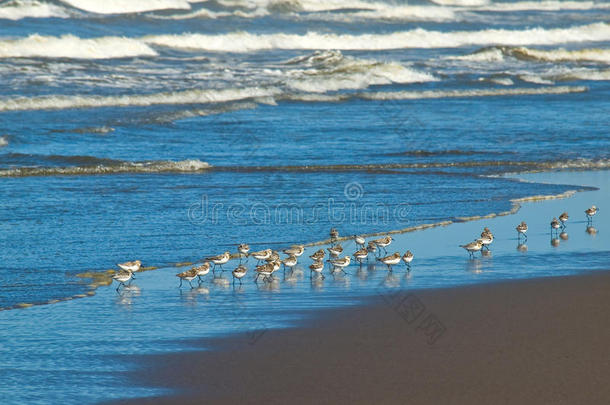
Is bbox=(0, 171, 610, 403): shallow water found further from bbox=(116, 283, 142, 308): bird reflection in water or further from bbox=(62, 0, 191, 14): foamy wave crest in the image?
bbox=(62, 0, 191, 14): foamy wave crest

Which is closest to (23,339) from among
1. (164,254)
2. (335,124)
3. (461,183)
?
(164,254)

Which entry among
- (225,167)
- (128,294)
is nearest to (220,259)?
(128,294)

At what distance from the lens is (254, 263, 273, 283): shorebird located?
10500 millimetres

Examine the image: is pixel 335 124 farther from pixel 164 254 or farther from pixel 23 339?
pixel 23 339

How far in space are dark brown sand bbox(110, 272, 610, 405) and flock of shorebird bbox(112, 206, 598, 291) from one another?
1.63m

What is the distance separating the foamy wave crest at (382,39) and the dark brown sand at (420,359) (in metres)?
45.1

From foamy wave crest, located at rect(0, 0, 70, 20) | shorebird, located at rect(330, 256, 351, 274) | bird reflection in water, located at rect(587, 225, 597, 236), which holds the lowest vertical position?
shorebird, located at rect(330, 256, 351, 274)

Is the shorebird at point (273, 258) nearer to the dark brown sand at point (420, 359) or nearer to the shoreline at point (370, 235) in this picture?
the shoreline at point (370, 235)

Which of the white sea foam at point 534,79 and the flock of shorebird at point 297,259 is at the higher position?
the white sea foam at point 534,79

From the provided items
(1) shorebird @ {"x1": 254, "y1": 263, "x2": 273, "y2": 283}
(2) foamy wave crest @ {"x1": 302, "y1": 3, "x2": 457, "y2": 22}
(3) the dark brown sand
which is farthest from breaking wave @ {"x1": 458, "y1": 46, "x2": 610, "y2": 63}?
(3) the dark brown sand

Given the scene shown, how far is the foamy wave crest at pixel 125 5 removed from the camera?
61000 mm

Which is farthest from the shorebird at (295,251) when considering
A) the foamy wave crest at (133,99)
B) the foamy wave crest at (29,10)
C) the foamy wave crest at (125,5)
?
the foamy wave crest at (125,5)

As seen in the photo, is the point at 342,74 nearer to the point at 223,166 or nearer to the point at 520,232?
the point at 223,166

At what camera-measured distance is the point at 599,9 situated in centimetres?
9056
